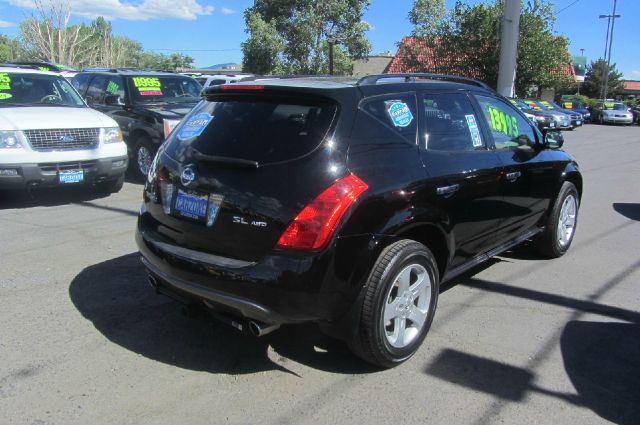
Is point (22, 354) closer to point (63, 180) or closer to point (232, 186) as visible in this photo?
point (232, 186)

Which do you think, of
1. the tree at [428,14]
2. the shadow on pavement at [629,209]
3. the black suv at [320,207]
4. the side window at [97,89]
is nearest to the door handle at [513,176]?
the black suv at [320,207]

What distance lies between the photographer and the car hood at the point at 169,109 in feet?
29.0

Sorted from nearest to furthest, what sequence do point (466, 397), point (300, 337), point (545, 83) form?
1. point (466, 397)
2. point (300, 337)
3. point (545, 83)

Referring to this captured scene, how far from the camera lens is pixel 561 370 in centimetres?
333

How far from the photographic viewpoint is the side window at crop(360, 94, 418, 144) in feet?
10.9

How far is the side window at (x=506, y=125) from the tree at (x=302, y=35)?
26.0 metres

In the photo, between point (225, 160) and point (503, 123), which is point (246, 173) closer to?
point (225, 160)

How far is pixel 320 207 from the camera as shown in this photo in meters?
2.84

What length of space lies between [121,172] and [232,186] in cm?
550

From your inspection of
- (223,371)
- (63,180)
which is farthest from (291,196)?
(63,180)

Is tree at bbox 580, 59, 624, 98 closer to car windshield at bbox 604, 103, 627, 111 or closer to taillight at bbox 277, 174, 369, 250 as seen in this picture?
car windshield at bbox 604, 103, 627, 111

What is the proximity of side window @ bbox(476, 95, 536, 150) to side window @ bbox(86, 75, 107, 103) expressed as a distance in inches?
315

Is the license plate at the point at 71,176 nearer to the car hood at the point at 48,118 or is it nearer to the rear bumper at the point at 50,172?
the rear bumper at the point at 50,172

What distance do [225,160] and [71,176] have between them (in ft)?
16.2
